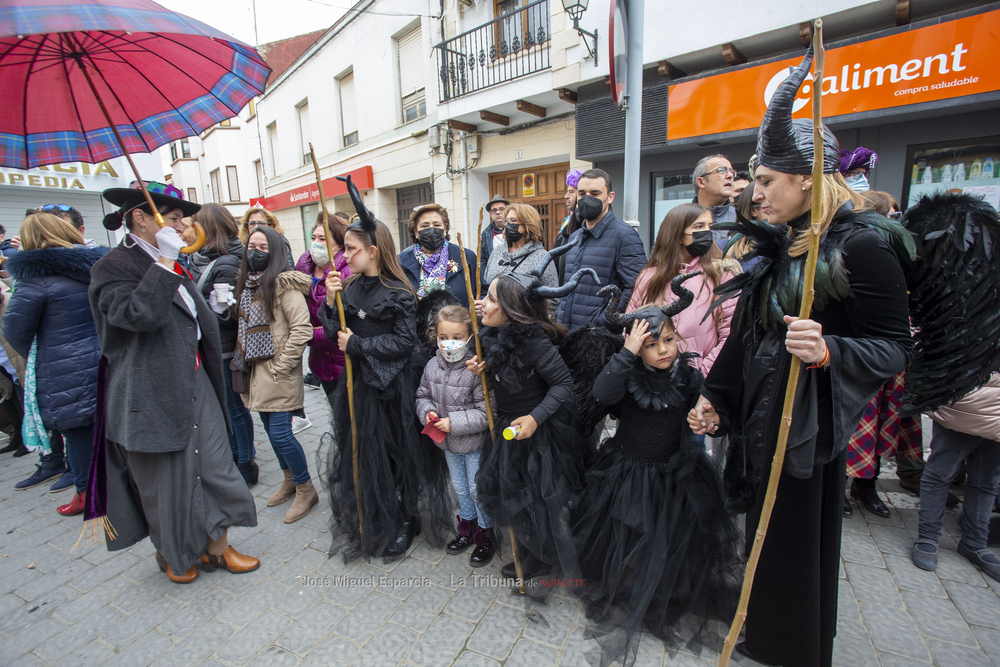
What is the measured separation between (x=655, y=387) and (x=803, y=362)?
0.80m

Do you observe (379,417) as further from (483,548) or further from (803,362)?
(803,362)

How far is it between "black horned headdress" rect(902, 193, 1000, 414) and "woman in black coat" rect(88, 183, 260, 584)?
3176 mm

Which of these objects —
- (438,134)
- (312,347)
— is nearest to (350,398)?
(312,347)

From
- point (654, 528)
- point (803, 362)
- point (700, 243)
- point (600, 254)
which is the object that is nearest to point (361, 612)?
point (654, 528)

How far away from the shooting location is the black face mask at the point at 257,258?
123 inches

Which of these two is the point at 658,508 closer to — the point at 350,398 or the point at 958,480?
the point at 350,398

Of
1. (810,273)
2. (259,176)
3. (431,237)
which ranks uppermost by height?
(259,176)

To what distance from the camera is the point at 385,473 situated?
108 inches

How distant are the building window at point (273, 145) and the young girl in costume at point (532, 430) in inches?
786

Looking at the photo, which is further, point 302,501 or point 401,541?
point 302,501

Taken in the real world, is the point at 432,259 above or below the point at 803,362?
above

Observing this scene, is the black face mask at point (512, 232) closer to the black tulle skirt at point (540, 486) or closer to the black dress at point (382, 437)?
the black dress at point (382, 437)

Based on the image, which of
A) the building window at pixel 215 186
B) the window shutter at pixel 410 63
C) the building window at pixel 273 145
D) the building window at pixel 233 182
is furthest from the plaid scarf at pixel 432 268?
the building window at pixel 215 186

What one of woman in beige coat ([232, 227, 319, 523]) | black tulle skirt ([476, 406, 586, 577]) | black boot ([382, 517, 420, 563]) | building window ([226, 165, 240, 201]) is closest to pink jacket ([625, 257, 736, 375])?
black tulle skirt ([476, 406, 586, 577])
